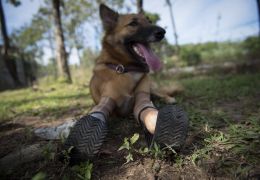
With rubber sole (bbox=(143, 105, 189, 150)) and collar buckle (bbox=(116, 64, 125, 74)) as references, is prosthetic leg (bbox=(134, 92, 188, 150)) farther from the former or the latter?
collar buckle (bbox=(116, 64, 125, 74))

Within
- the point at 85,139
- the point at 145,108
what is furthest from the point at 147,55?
the point at 85,139

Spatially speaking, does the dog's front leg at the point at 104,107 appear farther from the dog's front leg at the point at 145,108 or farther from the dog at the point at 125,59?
the dog's front leg at the point at 145,108

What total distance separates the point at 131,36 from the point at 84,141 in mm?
1718

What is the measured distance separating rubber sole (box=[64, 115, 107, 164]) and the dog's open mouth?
1.27 meters

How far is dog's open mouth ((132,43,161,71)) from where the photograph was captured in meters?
3.03

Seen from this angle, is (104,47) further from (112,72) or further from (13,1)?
(13,1)

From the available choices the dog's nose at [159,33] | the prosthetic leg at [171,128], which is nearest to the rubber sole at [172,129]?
the prosthetic leg at [171,128]

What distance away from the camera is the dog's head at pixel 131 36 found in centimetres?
309

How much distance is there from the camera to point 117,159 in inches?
84.6

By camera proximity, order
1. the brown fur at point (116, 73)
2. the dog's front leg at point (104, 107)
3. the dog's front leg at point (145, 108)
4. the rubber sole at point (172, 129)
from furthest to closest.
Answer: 1. the brown fur at point (116, 73)
2. the dog's front leg at point (104, 107)
3. the dog's front leg at point (145, 108)
4. the rubber sole at point (172, 129)

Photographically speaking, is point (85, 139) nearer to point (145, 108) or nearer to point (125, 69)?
point (145, 108)

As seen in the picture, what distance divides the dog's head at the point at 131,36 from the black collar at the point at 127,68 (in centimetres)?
8

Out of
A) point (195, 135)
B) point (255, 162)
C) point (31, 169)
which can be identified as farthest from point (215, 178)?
point (31, 169)

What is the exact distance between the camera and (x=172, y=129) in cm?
185
